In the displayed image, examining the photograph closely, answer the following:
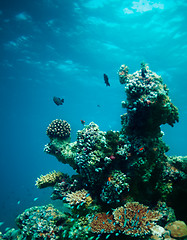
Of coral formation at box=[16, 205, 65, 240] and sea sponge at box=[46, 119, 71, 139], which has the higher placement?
sea sponge at box=[46, 119, 71, 139]

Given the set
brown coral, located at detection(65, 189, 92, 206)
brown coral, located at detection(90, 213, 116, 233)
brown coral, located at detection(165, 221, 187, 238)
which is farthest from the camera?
brown coral, located at detection(65, 189, 92, 206)

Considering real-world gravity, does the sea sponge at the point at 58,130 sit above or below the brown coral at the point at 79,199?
above

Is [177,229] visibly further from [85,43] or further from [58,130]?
[85,43]

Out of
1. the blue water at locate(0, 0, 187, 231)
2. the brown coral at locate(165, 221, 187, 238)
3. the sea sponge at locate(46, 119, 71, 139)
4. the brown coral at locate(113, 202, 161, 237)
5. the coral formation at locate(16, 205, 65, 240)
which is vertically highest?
the blue water at locate(0, 0, 187, 231)

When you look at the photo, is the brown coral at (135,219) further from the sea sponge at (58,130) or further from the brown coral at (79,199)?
the sea sponge at (58,130)

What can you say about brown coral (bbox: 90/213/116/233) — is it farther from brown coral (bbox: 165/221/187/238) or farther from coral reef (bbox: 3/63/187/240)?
brown coral (bbox: 165/221/187/238)

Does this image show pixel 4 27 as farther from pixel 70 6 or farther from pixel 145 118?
pixel 145 118

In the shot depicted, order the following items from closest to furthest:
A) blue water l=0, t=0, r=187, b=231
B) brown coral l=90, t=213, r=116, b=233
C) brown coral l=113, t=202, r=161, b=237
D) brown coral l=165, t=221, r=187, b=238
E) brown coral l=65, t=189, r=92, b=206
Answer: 1. brown coral l=113, t=202, r=161, b=237
2. brown coral l=165, t=221, r=187, b=238
3. brown coral l=90, t=213, r=116, b=233
4. brown coral l=65, t=189, r=92, b=206
5. blue water l=0, t=0, r=187, b=231

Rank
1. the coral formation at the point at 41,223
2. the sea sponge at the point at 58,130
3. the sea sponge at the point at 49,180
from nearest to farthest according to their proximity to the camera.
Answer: the coral formation at the point at 41,223 < the sea sponge at the point at 49,180 < the sea sponge at the point at 58,130

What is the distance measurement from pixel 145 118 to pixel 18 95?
170ft

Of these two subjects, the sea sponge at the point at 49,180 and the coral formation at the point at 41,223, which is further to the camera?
the sea sponge at the point at 49,180

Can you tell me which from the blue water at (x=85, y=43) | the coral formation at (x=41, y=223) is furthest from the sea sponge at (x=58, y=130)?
the blue water at (x=85, y=43)

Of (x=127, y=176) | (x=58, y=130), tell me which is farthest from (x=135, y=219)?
(x=58, y=130)

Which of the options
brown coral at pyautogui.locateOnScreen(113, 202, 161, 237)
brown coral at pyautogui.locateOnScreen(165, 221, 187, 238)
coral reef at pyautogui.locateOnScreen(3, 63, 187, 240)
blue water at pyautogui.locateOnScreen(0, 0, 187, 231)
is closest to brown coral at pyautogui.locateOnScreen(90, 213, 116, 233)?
coral reef at pyautogui.locateOnScreen(3, 63, 187, 240)
